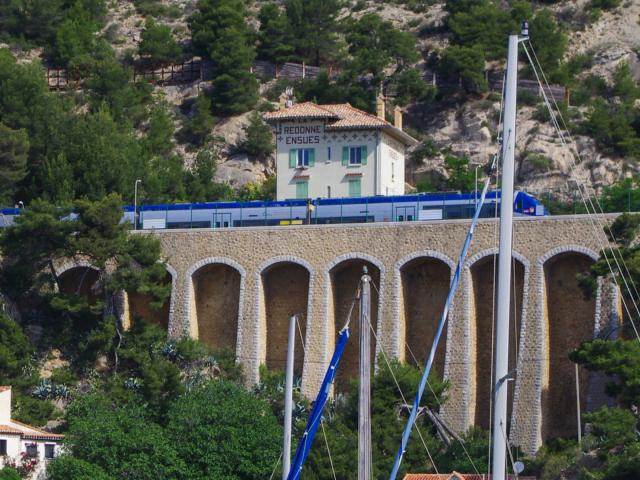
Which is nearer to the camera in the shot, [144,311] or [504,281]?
[504,281]

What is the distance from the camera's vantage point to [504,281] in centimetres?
3681

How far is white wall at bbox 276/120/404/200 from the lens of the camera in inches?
3034

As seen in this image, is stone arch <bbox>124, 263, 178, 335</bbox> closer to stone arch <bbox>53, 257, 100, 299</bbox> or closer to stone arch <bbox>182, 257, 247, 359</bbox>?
stone arch <bbox>182, 257, 247, 359</bbox>

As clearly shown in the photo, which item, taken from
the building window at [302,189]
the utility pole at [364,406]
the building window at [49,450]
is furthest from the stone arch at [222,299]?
the utility pole at [364,406]

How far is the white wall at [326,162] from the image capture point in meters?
77.1

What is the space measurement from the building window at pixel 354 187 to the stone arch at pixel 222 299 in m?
8.02

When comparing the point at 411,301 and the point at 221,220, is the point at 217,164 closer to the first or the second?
the point at 221,220

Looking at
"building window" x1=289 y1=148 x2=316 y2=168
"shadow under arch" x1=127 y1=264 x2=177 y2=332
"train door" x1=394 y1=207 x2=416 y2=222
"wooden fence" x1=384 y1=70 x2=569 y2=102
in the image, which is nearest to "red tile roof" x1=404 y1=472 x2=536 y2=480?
"train door" x1=394 y1=207 x2=416 y2=222

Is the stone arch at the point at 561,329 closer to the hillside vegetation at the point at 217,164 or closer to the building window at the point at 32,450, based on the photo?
the hillside vegetation at the point at 217,164

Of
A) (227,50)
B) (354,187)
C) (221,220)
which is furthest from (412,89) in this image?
(221,220)

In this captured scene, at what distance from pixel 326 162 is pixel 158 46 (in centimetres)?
3103

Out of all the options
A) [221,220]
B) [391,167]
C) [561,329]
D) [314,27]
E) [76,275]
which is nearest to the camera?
[561,329]

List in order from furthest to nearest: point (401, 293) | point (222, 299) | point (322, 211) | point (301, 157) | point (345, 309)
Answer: point (301, 157)
point (322, 211)
point (222, 299)
point (345, 309)
point (401, 293)

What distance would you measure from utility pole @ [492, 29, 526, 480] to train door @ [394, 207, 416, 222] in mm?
32122
